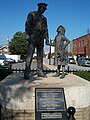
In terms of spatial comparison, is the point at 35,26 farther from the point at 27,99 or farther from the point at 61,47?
the point at 27,99

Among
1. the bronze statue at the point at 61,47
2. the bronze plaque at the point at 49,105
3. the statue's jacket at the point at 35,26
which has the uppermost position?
the statue's jacket at the point at 35,26

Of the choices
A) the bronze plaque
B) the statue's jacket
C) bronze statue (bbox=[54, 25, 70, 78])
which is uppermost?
the statue's jacket

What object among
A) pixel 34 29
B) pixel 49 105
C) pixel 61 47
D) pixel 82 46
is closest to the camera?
pixel 49 105

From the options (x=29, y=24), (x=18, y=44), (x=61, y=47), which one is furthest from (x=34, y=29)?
(x=18, y=44)

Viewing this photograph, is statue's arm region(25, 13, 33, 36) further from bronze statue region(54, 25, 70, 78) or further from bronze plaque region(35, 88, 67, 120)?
bronze plaque region(35, 88, 67, 120)

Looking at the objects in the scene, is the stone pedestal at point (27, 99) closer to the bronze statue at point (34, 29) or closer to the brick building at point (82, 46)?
the bronze statue at point (34, 29)

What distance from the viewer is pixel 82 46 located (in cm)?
6900

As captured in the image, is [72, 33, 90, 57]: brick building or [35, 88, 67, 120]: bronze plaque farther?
[72, 33, 90, 57]: brick building

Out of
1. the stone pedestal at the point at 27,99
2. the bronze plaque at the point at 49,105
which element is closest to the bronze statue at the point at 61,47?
the stone pedestal at the point at 27,99

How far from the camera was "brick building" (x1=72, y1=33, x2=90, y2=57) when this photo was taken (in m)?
64.1

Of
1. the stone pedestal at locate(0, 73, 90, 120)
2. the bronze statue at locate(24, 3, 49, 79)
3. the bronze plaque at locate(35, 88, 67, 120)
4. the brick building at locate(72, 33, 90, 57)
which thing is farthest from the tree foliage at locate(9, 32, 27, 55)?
the bronze plaque at locate(35, 88, 67, 120)

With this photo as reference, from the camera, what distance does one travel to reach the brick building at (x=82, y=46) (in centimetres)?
6409

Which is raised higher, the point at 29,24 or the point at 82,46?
the point at 82,46

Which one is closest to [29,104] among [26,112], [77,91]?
[26,112]
